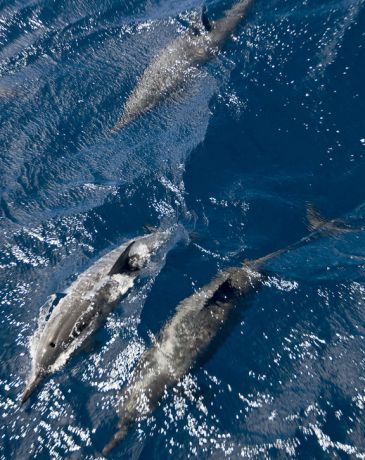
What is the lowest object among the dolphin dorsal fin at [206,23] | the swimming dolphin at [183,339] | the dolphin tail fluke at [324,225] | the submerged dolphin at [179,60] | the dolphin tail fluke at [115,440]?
the dolphin tail fluke at [115,440]

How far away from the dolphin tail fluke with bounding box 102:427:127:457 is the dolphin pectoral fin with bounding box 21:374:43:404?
1637 millimetres

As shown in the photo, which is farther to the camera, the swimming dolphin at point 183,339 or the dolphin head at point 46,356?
the dolphin head at point 46,356

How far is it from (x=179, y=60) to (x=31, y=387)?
9.61 metres

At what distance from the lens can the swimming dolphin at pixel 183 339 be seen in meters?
8.31

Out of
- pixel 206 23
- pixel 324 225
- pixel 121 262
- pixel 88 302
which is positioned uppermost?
pixel 206 23

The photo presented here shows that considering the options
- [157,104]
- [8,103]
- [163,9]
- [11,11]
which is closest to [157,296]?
[157,104]

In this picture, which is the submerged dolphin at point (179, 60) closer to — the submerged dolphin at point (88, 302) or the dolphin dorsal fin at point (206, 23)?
the dolphin dorsal fin at point (206, 23)

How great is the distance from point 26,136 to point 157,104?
3669 mm

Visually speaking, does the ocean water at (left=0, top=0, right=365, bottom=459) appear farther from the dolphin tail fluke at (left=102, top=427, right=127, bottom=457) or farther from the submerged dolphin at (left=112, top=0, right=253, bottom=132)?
the submerged dolphin at (left=112, top=0, right=253, bottom=132)

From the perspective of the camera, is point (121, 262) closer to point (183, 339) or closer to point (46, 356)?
point (183, 339)

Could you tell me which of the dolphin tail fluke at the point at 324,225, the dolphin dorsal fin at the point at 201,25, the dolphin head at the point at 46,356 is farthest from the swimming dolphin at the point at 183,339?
the dolphin dorsal fin at the point at 201,25

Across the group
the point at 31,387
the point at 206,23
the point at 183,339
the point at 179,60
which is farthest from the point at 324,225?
the point at 206,23

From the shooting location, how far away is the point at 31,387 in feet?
28.3

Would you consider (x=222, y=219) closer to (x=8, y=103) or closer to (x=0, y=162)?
(x=0, y=162)
